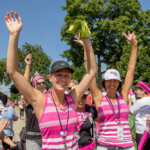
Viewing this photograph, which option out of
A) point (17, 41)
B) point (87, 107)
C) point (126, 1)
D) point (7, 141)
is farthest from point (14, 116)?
point (126, 1)

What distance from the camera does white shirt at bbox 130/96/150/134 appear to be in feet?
13.1

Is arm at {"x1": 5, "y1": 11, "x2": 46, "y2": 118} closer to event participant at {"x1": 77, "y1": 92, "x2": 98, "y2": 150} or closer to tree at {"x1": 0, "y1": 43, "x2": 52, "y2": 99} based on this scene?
event participant at {"x1": 77, "y1": 92, "x2": 98, "y2": 150}

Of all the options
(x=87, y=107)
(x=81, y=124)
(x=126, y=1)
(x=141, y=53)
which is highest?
(x=126, y=1)

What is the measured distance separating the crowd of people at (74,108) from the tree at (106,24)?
66.8ft

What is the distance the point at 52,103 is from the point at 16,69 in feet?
1.70

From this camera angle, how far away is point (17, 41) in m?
1.97

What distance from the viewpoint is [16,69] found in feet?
6.51

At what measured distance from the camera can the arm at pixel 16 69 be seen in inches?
76.3

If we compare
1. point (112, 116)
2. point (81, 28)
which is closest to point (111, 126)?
point (112, 116)

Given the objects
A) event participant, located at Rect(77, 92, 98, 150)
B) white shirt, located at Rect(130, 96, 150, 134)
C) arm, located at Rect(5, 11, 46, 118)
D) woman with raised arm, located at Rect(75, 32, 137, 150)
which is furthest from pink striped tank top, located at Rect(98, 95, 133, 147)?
white shirt, located at Rect(130, 96, 150, 134)

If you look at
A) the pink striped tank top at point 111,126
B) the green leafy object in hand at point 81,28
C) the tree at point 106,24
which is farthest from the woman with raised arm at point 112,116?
the tree at point 106,24

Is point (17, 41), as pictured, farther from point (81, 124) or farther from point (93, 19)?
point (93, 19)

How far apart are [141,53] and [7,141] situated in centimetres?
1590

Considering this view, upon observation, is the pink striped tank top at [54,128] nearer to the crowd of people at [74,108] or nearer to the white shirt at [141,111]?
the crowd of people at [74,108]
